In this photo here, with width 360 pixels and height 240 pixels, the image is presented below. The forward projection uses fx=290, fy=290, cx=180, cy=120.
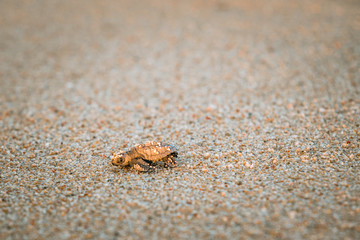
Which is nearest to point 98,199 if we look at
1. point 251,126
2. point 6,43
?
point 251,126

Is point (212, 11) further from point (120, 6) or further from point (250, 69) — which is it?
point (250, 69)

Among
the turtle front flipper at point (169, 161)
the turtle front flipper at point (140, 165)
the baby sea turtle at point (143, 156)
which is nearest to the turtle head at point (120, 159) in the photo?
the baby sea turtle at point (143, 156)

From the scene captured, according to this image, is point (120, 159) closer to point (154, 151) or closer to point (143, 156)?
point (143, 156)

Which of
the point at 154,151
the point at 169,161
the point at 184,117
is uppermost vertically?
the point at 184,117

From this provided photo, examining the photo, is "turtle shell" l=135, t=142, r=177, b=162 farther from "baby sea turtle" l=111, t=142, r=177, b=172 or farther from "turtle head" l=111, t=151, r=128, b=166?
"turtle head" l=111, t=151, r=128, b=166

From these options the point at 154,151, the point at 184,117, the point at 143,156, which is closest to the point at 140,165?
the point at 143,156

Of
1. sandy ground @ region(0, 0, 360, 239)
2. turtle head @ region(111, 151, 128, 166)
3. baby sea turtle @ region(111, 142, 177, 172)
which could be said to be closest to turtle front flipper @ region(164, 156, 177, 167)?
baby sea turtle @ region(111, 142, 177, 172)
